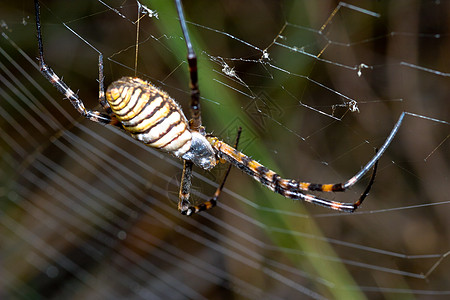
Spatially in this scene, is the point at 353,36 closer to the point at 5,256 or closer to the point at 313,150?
the point at 313,150

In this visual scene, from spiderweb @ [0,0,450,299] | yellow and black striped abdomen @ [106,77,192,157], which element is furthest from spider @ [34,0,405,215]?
spiderweb @ [0,0,450,299]

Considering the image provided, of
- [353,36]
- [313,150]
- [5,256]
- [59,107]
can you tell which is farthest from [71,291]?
[353,36]

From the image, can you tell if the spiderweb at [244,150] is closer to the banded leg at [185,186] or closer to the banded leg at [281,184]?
the banded leg at [185,186]

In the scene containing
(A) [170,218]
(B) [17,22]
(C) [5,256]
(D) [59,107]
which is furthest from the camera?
(C) [5,256]

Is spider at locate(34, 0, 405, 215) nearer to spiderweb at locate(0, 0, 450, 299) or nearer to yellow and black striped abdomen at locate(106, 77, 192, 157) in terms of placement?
yellow and black striped abdomen at locate(106, 77, 192, 157)

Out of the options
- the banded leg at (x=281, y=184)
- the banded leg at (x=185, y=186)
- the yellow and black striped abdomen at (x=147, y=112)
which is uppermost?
the banded leg at (x=281, y=184)

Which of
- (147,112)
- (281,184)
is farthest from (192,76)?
(281,184)

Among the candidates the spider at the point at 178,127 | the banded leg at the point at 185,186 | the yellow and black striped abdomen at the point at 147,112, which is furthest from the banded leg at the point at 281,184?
the yellow and black striped abdomen at the point at 147,112
